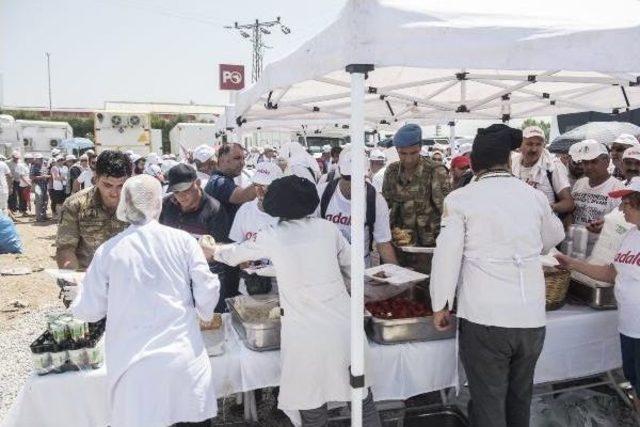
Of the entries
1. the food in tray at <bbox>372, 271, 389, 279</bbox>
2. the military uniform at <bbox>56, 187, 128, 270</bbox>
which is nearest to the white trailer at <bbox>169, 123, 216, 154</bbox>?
the military uniform at <bbox>56, 187, 128, 270</bbox>

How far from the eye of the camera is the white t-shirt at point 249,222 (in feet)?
11.2

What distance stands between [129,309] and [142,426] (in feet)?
1.48

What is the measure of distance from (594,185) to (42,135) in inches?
999

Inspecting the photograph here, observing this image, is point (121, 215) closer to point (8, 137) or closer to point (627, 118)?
point (627, 118)

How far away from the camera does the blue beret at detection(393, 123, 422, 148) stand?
3697 mm

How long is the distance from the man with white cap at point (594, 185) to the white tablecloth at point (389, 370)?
106 centimetres

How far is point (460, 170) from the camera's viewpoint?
5.17 meters

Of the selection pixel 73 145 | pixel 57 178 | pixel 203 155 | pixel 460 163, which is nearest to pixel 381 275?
pixel 460 163

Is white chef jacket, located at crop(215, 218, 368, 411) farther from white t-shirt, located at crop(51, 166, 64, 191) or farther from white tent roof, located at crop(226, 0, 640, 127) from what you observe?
white t-shirt, located at crop(51, 166, 64, 191)

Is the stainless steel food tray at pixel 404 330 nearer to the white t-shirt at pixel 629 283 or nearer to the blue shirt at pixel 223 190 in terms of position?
the white t-shirt at pixel 629 283

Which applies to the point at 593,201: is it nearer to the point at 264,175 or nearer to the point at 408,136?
the point at 408,136

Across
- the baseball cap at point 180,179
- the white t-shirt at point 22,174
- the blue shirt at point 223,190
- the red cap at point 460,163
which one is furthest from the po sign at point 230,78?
the white t-shirt at point 22,174

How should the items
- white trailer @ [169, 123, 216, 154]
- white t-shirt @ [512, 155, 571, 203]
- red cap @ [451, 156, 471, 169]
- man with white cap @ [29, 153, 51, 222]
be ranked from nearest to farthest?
white t-shirt @ [512, 155, 571, 203]
red cap @ [451, 156, 471, 169]
man with white cap @ [29, 153, 51, 222]
white trailer @ [169, 123, 216, 154]

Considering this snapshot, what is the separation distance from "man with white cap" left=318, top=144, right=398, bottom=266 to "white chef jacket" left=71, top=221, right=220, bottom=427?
5.23 ft
